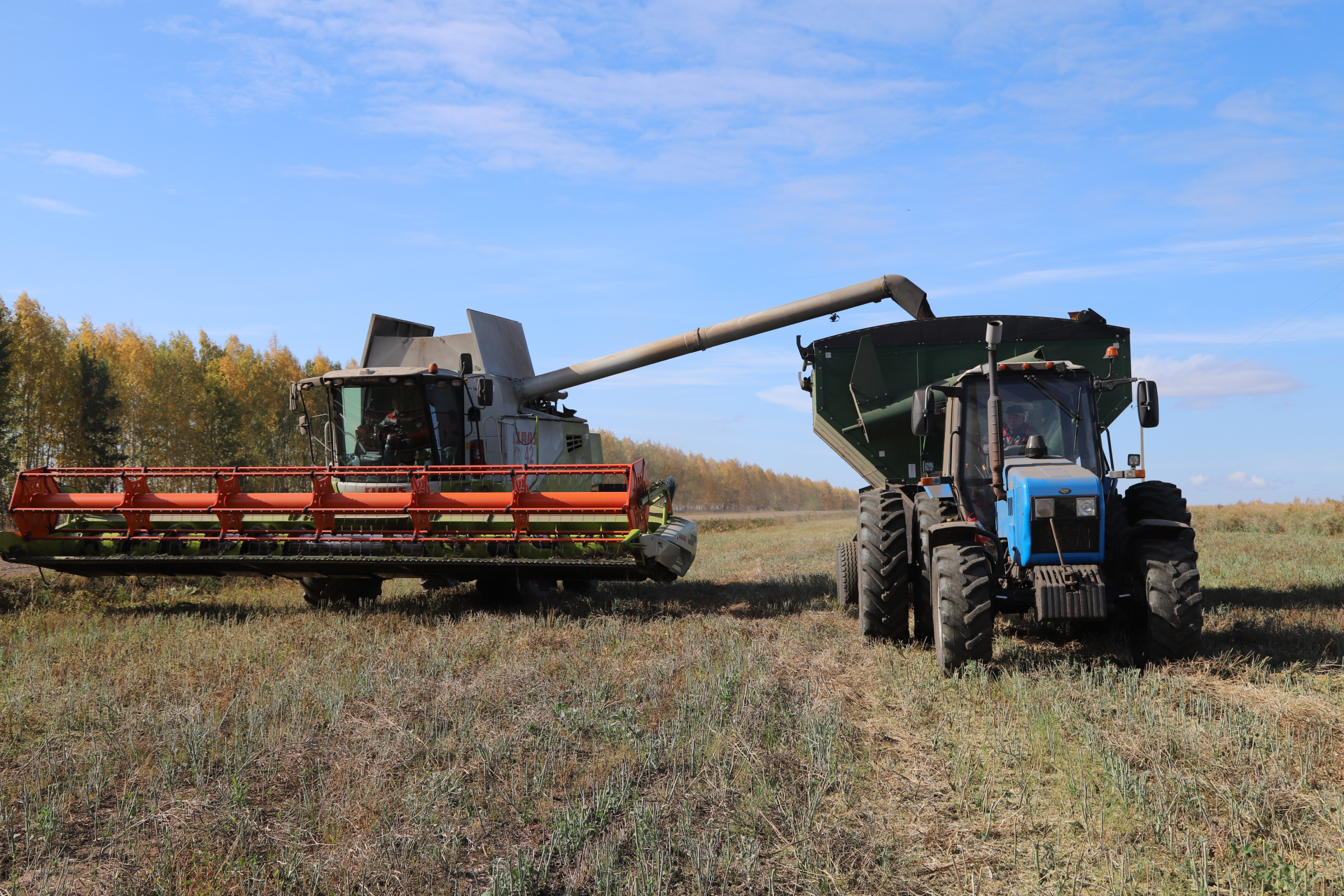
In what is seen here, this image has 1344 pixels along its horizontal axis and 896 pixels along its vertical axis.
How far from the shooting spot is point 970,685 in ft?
17.7

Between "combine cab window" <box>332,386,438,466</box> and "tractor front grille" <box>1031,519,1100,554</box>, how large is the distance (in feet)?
22.2

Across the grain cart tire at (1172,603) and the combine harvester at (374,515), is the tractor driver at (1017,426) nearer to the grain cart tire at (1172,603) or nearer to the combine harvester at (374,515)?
the grain cart tire at (1172,603)

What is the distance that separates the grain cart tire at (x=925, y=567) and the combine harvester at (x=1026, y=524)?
1 cm

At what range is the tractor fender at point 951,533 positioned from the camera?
5953mm

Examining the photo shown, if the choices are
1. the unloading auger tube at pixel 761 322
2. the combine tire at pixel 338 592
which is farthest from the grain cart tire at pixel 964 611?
the unloading auger tube at pixel 761 322

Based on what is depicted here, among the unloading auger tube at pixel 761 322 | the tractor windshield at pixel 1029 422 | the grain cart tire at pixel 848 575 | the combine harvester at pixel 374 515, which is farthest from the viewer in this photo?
the unloading auger tube at pixel 761 322

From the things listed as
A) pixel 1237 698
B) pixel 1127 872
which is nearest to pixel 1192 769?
pixel 1127 872

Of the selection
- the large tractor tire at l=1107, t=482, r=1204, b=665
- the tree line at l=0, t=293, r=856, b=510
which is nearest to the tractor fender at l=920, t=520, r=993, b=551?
the large tractor tire at l=1107, t=482, r=1204, b=665

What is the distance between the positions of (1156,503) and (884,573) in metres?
2.17

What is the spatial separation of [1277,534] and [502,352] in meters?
18.5

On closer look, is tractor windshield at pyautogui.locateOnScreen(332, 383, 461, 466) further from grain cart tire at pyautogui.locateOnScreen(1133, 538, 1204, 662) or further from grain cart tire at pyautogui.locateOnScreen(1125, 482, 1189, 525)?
grain cart tire at pyautogui.locateOnScreen(1133, 538, 1204, 662)

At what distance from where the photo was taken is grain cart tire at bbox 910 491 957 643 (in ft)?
21.2

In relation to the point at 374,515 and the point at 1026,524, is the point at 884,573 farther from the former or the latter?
the point at 374,515

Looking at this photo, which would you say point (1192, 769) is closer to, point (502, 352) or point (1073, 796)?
point (1073, 796)
